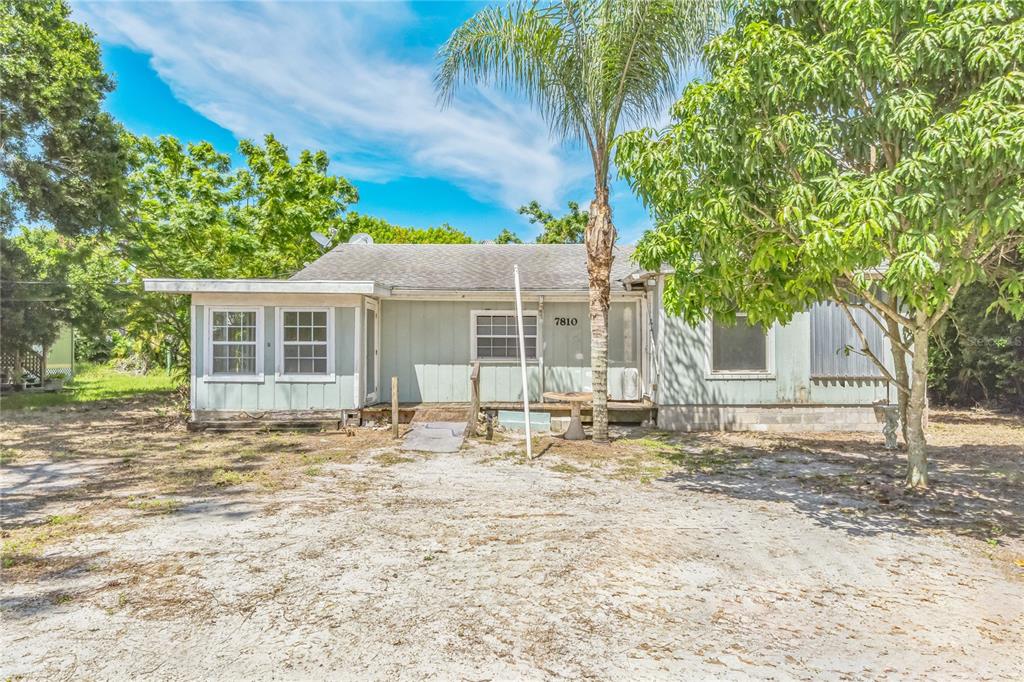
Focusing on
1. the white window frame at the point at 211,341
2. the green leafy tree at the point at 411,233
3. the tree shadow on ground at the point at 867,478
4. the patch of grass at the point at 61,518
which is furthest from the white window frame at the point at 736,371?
the green leafy tree at the point at 411,233

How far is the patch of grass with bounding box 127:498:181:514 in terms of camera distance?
5.24m

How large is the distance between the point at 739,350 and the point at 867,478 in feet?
12.8

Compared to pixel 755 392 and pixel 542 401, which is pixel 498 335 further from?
pixel 755 392

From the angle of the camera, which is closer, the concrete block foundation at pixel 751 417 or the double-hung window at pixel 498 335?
the concrete block foundation at pixel 751 417

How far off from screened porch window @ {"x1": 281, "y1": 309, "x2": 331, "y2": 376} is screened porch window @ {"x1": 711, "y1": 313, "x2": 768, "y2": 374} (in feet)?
23.8

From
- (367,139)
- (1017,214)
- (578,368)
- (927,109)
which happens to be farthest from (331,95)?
(1017,214)

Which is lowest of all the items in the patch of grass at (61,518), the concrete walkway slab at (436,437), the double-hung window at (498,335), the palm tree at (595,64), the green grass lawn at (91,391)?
the patch of grass at (61,518)

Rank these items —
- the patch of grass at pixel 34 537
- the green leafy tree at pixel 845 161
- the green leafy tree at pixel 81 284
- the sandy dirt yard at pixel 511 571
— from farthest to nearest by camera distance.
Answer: the green leafy tree at pixel 81 284 → the patch of grass at pixel 34 537 → the green leafy tree at pixel 845 161 → the sandy dirt yard at pixel 511 571

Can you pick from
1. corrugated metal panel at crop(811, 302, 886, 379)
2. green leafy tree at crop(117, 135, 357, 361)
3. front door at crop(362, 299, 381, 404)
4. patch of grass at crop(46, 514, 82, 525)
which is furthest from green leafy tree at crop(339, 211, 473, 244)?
patch of grass at crop(46, 514, 82, 525)

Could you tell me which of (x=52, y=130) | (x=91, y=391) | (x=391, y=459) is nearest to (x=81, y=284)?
(x=91, y=391)

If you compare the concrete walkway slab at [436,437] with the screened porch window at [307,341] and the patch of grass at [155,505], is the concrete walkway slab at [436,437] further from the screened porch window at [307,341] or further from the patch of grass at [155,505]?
the patch of grass at [155,505]

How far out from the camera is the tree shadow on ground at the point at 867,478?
4.93 meters

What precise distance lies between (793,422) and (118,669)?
33.7 ft

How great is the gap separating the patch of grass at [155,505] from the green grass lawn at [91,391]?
25.2 feet
